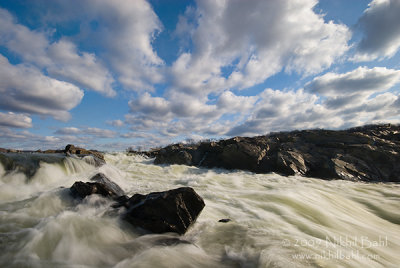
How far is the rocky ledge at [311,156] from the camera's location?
41.9ft

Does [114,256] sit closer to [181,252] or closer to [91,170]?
[181,252]

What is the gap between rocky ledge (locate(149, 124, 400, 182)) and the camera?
1277 centimetres

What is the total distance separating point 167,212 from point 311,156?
548 inches

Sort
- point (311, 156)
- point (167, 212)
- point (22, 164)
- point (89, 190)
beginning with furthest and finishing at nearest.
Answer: point (311, 156), point (22, 164), point (89, 190), point (167, 212)

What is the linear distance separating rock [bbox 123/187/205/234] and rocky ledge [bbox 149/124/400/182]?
34.7ft

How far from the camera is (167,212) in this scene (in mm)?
3881

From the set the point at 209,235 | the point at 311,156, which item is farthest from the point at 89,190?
the point at 311,156

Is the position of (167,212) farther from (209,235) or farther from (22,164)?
(22,164)

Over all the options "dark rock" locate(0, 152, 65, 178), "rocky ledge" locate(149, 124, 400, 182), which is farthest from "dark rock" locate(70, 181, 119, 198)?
"rocky ledge" locate(149, 124, 400, 182)

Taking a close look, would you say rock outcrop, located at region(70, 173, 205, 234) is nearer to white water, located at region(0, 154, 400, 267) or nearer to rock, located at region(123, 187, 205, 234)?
rock, located at region(123, 187, 205, 234)

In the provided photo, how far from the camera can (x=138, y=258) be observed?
113 inches

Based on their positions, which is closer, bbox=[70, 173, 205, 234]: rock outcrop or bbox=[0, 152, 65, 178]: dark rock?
bbox=[70, 173, 205, 234]: rock outcrop

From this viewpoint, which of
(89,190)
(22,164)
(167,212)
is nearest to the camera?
(167,212)

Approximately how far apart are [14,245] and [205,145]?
48.4 ft
